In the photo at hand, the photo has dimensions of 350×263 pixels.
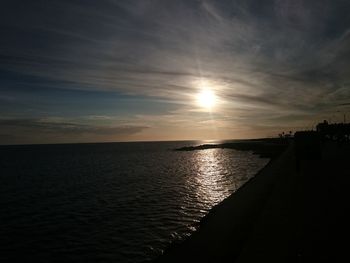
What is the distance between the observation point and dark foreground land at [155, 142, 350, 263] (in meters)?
10.3

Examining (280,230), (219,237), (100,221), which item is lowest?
(100,221)

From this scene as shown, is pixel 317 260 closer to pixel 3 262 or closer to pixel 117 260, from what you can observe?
pixel 117 260

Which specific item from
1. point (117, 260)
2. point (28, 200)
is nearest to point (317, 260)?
point (117, 260)

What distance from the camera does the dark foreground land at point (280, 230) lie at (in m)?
10.3

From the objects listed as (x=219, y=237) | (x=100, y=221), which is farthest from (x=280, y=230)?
(x=100, y=221)

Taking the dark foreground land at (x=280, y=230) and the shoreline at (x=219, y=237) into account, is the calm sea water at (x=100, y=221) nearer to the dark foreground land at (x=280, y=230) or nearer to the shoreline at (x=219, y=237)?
the shoreline at (x=219, y=237)

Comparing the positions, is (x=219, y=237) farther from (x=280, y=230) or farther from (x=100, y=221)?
(x=100, y=221)

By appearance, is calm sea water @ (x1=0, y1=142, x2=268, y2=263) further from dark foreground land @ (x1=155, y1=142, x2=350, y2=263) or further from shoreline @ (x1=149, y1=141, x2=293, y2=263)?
dark foreground land @ (x1=155, y1=142, x2=350, y2=263)

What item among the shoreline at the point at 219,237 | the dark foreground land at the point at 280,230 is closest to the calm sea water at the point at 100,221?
the shoreline at the point at 219,237

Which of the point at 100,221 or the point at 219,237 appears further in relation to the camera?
the point at 100,221

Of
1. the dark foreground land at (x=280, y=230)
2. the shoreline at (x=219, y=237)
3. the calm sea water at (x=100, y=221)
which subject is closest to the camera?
the dark foreground land at (x=280, y=230)

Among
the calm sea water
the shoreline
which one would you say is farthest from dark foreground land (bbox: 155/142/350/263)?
the calm sea water

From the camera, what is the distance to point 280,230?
41.6 ft

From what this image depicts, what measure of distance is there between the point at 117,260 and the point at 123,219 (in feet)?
25.9
